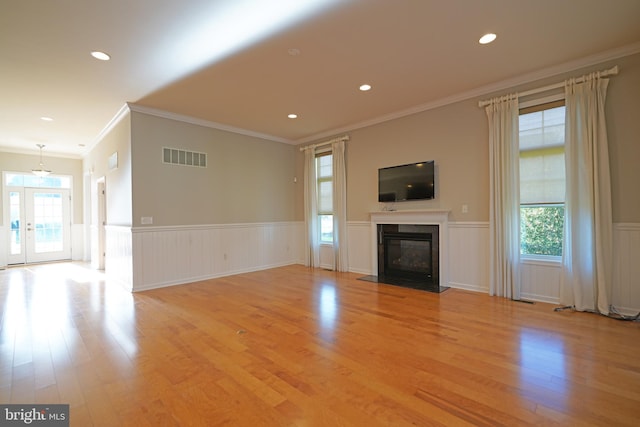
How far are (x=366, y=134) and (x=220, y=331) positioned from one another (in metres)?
4.46

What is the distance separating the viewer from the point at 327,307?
390cm

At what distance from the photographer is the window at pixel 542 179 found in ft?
12.7

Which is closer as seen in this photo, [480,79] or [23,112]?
[480,79]

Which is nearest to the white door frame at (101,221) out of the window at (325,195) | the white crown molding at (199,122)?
Result: the white crown molding at (199,122)

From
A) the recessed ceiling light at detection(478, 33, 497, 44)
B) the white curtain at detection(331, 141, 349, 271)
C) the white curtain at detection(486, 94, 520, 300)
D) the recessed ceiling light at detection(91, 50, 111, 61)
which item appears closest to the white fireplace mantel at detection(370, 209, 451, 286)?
the white curtain at detection(486, 94, 520, 300)

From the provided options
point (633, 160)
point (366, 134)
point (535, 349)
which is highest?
point (366, 134)

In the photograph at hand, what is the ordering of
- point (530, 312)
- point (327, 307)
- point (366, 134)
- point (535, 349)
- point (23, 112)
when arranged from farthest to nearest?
point (366, 134) < point (23, 112) < point (327, 307) < point (530, 312) < point (535, 349)

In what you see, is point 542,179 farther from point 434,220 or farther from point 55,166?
point 55,166

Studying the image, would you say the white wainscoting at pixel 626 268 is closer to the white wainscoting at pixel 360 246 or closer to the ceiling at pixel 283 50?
the ceiling at pixel 283 50

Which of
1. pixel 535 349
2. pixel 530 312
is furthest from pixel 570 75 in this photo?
pixel 535 349

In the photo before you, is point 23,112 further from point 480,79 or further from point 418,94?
point 480,79

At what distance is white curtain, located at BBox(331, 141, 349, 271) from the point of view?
6.26 metres

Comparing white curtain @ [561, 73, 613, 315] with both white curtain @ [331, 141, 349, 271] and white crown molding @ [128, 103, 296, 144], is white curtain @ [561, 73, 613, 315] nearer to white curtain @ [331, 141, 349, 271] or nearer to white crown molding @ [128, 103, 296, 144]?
white curtain @ [331, 141, 349, 271]

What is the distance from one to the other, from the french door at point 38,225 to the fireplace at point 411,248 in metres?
8.64
